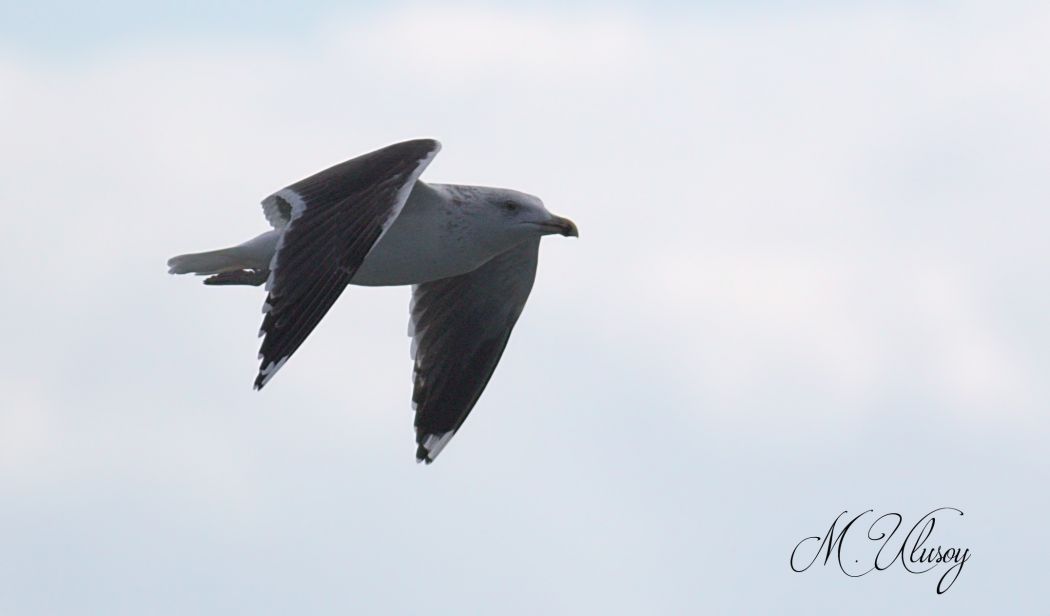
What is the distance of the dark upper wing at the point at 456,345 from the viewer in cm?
1410

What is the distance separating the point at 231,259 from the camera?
41.3 ft

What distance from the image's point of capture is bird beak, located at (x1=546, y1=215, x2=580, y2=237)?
12.6m

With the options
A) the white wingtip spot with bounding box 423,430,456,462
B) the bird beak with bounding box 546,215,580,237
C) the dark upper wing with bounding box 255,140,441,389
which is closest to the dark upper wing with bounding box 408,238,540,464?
the white wingtip spot with bounding box 423,430,456,462

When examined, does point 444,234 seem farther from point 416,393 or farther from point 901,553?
point 901,553

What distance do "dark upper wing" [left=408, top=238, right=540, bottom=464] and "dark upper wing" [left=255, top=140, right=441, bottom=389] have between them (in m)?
2.32

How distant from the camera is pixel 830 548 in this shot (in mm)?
13648

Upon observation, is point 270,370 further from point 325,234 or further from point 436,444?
point 436,444

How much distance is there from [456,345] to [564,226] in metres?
1.88

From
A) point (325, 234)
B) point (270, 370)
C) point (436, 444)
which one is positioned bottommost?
point (270, 370)

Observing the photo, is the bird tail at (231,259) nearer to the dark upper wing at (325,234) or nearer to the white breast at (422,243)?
the dark upper wing at (325,234)

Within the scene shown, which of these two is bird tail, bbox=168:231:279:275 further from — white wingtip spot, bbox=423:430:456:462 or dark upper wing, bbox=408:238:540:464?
white wingtip spot, bbox=423:430:456:462

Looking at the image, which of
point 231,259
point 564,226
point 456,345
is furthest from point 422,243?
point 456,345

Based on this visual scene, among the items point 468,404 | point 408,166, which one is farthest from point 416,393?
point 408,166

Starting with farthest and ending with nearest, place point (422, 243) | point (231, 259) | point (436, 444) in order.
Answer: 1. point (436, 444)
2. point (231, 259)
3. point (422, 243)
